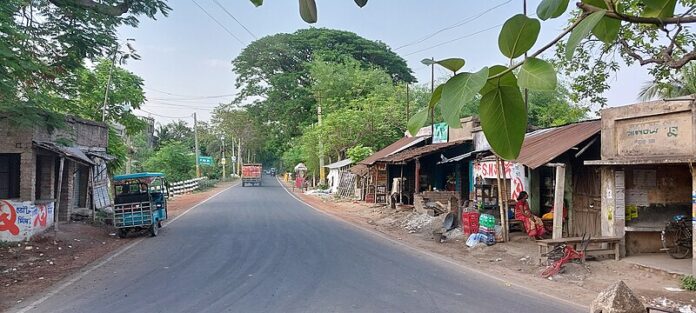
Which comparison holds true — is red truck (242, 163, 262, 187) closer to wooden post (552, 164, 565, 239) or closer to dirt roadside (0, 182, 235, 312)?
dirt roadside (0, 182, 235, 312)

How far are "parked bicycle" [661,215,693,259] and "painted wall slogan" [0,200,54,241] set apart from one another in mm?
14218

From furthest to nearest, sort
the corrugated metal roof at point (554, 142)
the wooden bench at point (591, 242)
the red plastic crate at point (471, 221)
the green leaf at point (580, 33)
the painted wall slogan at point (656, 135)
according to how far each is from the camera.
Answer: the red plastic crate at point (471, 221), the corrugated metal roof at point (554, 142), the wooden bench at point (591, 242), the painted wall slogan at point (656, 135), the green leaf at point (580, 33)

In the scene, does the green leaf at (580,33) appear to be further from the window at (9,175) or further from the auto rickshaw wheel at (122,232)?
the window at (9,175)

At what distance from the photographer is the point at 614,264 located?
391 inches

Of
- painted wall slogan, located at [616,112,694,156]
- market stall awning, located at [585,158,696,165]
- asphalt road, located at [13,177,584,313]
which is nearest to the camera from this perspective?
asphalt road, located at [13,177,584,313]

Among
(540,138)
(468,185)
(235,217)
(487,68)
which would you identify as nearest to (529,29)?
(487,68)

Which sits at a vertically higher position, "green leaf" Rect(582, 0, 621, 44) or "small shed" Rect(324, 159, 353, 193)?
"green leaf" Rect(582, 0, 621, 44)

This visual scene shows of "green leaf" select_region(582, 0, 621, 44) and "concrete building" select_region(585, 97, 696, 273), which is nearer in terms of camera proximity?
"green leaf" select_region(582, 0, 621, 44)

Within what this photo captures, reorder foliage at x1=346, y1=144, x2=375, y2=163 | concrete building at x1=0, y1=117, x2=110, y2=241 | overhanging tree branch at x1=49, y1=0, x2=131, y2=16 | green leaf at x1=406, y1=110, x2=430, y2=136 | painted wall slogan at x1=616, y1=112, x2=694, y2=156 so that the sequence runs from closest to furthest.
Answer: green leaf at x1=406, y1=110, x2=430, y2=136, painted wall slogan at x1=616, y1=112, x2=694, y2=156, overhanging tree branch at x1=49, y1=0, x2=131, y2=16, concrete building at x1=0, y1=117, x2=110, y2=241, foliage at x1=346, y1=144, x2=375, y2=163

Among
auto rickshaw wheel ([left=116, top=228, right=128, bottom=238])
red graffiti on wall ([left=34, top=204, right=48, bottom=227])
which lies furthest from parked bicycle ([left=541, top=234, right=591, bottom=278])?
red graffiti on wall ([left=34, top=204, right=48, bottom=227])

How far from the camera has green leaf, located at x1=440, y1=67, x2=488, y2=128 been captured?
2.55 feet

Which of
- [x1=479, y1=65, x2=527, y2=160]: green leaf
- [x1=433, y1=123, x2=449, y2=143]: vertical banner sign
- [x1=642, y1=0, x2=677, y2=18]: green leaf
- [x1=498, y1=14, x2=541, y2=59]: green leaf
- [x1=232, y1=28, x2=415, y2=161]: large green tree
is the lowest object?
[x1=479, y1=65, x2=527, y2=160]: green leaf

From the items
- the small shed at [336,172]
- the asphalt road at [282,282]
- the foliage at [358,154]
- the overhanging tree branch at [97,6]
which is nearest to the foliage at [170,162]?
the small shed at [336,172]

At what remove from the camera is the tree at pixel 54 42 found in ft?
36.0
